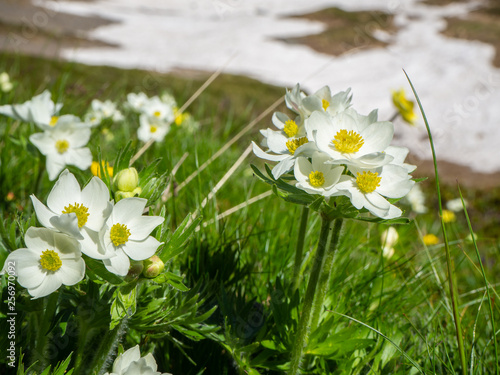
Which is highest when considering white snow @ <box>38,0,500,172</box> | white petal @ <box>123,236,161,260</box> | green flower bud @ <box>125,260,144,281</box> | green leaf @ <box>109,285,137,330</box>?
white petal @ <box>123,236,161,260</box>

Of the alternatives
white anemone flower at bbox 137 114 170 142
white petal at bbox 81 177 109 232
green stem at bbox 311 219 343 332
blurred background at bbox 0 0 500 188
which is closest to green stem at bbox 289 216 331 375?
green stem at bbox 311 219 343 332

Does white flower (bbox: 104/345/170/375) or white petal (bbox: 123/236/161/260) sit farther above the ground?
white petal (bbox: 123/236/161/260)

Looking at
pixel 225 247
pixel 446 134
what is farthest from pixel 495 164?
pixel 225 247

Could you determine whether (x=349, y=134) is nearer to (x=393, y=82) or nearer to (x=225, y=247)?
(x=225, y=247)

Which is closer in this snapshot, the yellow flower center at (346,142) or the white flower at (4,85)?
the yellow flower center at (346,142)

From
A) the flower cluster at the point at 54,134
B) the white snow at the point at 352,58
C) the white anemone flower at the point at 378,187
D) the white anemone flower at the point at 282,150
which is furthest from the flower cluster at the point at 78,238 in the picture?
the white snow at the point at 352,58

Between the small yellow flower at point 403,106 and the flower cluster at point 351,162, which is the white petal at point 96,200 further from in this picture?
the small yellow flower at point 403,106

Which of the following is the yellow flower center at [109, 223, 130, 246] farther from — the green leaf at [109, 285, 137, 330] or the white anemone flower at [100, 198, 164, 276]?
the green leaf at [109, 285, 137, 330]
